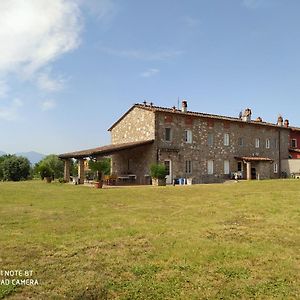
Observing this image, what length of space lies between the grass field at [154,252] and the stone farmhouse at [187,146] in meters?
16.0

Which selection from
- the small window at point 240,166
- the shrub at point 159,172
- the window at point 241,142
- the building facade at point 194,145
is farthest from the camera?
the window at point 241,142

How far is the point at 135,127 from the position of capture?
32.4 metres

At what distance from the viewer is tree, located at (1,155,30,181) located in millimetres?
46594

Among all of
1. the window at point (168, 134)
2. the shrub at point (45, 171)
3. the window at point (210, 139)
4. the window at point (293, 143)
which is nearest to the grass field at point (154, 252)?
the window at point (168, 134)

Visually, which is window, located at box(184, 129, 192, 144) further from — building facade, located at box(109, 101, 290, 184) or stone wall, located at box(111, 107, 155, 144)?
stone wall, located at box(111, 107, 155, 144)

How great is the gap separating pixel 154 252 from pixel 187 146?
24681 millimetres

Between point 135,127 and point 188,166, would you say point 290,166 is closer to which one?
point 188,166

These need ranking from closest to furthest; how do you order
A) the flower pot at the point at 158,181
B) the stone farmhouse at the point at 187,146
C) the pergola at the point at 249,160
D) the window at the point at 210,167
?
the flower pot at the point at 158,181, the stone farmhouse at the point at 187,146, the window at the point at 210,167, the pergola at the point at 249,160

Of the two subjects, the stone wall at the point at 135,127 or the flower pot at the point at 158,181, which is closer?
the flower pot at the point at 158,181

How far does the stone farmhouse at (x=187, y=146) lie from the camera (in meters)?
29.8

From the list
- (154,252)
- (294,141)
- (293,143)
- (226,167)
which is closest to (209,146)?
(226,167)

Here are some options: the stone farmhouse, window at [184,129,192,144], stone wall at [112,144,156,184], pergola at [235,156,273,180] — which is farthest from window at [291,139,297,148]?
stone wall at [112,144,156,184]

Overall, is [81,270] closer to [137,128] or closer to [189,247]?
[189,247]

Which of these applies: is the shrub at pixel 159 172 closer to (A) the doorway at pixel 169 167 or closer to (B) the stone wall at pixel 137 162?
(B) the stone wall at pixel 137 162
